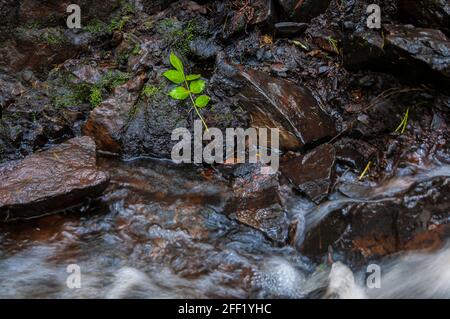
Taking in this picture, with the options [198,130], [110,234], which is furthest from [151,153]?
[110,234]

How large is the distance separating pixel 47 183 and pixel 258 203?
1.90 m

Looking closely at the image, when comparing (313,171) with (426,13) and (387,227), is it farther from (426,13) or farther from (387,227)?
(426,13)

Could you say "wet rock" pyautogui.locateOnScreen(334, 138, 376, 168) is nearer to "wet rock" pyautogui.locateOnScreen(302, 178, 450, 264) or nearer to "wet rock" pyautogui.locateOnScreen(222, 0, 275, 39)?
"wet rock" pyautogui.locateOnScreen(302, 178, 450, 264)

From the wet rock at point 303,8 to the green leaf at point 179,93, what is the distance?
148 cm

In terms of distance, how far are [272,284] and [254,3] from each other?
129 inches

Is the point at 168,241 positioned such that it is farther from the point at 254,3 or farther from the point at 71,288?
the point at 254,3

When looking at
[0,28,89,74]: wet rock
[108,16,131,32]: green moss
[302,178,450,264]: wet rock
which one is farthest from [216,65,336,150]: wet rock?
[0,28,89,74]: wet rock

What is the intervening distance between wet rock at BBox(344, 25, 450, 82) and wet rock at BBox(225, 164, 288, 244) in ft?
5.20

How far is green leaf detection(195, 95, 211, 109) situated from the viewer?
4594 millimetres

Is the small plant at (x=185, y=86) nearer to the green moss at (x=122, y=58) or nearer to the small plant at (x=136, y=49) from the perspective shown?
the small plant at (x=136, y=49)

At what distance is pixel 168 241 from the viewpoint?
11.7 ft

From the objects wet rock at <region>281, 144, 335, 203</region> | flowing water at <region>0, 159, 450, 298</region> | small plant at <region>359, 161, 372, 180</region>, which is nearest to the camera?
flowing water at <region>0, 159, 450, 298</region>

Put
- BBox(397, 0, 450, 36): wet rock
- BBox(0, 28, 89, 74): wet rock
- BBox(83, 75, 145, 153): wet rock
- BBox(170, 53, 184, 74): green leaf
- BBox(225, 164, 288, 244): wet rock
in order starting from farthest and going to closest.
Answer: BBox(0, 28, 89, 74): wet rock < BBox(170, 53, 184, 74): green leaf < BBox(83, 75, 145, 153): wet rock < BBox(397, 0, 450, 36): wet rock < BBox(225, 164, 288, 244): wet rock

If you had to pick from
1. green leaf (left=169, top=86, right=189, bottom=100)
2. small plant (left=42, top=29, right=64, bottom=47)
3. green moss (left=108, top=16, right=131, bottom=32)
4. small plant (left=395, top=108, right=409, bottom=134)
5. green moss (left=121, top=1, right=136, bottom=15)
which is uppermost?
green moss (left=121, top=1, right=136, bottom=15)
